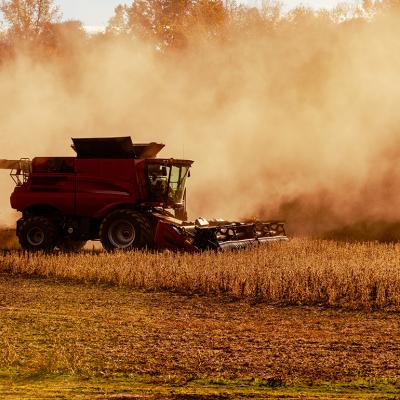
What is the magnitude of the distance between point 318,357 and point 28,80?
2452 centimetres

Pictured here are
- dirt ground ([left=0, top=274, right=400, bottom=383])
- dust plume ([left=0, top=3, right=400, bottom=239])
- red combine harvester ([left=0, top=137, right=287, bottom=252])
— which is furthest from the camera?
dust plume ([left=0, top=3, right=400, bottom=239])

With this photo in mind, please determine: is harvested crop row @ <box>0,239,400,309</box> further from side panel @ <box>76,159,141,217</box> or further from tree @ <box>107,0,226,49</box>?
tree @ <box>107,0,226,49</box>

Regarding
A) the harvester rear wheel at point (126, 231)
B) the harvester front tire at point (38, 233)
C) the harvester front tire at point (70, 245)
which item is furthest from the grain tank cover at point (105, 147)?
the harvester front tire at point (70, 245)

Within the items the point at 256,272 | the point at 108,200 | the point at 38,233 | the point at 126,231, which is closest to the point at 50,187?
the point at 38,233

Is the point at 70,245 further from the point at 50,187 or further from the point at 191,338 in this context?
the point at 191,338

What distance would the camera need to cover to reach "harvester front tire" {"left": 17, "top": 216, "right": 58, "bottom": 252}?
65.4 ft

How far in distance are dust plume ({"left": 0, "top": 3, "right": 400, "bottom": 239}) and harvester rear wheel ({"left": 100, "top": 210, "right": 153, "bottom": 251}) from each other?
28.6 feet

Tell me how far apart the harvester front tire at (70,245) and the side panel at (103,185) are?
3.03ft

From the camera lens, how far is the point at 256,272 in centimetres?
1430

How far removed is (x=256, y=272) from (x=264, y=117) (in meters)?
15.0

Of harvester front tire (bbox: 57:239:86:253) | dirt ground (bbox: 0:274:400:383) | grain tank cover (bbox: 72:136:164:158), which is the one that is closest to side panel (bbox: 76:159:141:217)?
grain tank cover (bbox: 72:136:164:158)

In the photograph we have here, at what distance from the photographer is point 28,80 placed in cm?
3127

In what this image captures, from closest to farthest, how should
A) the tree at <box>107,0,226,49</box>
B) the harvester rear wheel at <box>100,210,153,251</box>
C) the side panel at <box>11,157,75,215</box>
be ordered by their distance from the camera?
the harvester rear wheel at <box>100,210,153,251</box> → the side panel at <box>11,157,75,215</box> → the tree at <box>107,0,226,49</box>

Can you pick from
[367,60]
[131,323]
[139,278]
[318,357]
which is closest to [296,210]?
[367,60]
